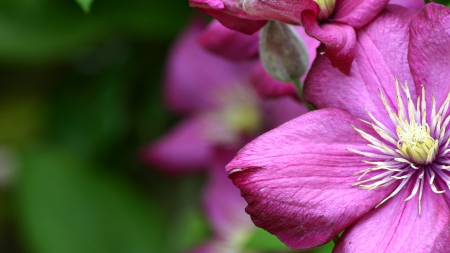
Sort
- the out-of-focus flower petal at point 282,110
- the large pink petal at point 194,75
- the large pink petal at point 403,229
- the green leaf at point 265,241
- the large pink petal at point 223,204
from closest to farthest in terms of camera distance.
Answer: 1. the large pink petal at point 403,229
2. the green leaf at point 265,241
3. the out-of-focus flower petal at point 282,110
4. the large pink petal at point 223,204
5. the large pink petal at point 194,75

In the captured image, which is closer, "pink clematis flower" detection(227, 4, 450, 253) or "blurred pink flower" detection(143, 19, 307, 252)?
"pink clematis flower" detection(227, 4, 450, 253)

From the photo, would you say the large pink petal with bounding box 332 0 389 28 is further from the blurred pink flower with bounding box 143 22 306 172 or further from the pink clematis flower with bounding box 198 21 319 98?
the blurred pink flower with bounding box 143 22 306 172

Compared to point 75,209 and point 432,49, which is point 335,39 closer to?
point 432,49

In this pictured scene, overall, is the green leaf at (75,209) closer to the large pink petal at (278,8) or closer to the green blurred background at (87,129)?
the green blurred background at (87,129)

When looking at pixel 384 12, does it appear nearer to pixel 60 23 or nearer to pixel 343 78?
pixel 343 78

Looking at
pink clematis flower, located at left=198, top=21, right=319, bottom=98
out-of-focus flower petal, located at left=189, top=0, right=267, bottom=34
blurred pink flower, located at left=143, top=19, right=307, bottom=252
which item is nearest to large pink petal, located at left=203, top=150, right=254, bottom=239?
blurred pink flower, located at left=143, top=19, right=307, bottom=252

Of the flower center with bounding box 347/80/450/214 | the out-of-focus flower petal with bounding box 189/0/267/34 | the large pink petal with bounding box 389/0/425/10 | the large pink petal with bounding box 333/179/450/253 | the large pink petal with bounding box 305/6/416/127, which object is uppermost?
the out-of-focus flower petal with bounding box 189/0/267/34

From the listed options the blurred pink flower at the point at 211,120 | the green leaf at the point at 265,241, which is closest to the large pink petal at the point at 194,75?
the blurred pink flower at the point at 211,120
